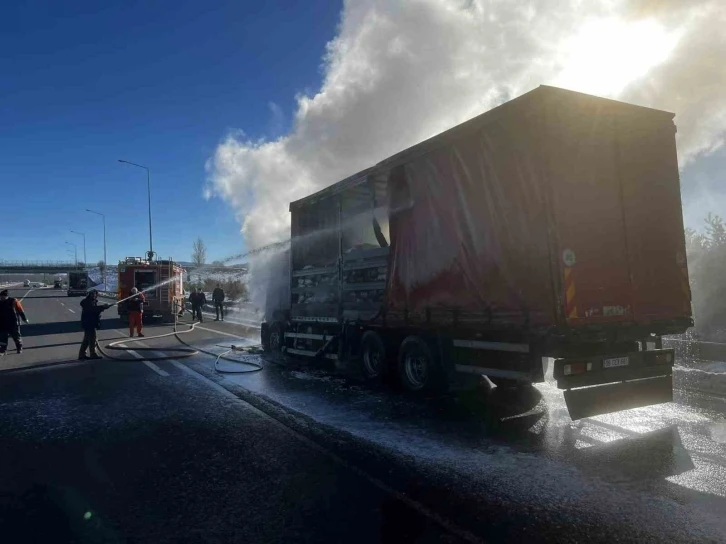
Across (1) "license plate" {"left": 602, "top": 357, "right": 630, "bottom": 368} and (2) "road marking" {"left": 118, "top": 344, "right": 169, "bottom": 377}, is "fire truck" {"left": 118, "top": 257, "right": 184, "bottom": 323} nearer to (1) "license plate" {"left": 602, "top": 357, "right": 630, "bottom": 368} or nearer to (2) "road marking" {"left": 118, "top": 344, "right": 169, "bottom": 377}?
(2) "road marking" {"left": 118, "top": 344, "right": 169, "bottom": 377}

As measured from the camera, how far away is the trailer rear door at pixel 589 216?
5.00 m

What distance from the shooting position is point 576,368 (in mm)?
5133

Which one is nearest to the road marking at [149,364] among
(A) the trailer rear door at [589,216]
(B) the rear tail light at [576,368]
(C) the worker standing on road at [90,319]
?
(C) the worker standing on road at [90,319]

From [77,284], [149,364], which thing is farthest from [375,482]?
[77,284]

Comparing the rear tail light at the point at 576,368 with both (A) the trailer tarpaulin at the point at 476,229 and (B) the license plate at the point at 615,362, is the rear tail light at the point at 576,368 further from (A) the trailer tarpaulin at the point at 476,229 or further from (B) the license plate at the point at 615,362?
(A) the trailer tarpaulin at the point at 476,229

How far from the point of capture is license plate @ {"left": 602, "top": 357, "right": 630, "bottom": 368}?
17.5ft

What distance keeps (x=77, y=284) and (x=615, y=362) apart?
205ft

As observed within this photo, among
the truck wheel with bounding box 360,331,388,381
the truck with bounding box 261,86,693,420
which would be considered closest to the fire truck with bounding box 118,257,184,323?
the truck wheel with bounding box 360,331,388,381

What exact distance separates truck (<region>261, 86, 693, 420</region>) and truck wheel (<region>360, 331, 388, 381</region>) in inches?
21.7

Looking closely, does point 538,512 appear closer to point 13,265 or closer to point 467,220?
point 467,220

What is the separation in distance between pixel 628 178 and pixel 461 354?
9.10 ft

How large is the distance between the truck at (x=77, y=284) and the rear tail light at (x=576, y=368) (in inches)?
2398

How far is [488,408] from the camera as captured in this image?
6.18 m

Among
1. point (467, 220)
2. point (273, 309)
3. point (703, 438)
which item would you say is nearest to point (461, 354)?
point (467, 220)
